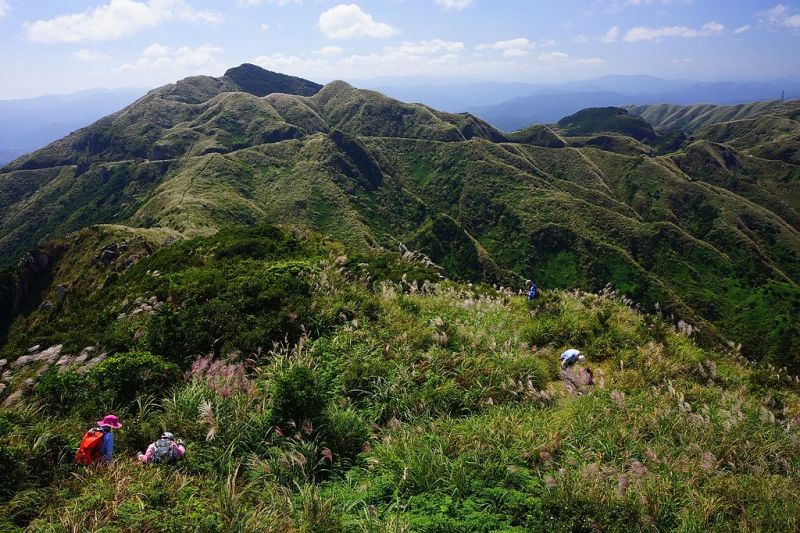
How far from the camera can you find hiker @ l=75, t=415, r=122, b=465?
197 inches

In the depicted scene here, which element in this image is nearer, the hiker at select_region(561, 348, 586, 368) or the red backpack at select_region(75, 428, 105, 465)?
the red backpack at select_region(75, 428, 105, 465)

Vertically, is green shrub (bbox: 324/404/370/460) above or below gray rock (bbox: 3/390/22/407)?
below

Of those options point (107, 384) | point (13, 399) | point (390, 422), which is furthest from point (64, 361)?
point (390, 422)

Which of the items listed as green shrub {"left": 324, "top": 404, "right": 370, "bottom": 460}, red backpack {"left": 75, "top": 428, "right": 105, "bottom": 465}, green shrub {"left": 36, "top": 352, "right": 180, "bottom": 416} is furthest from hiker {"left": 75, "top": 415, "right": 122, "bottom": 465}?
green shrub {"left": 324, "top": 404, "right": 370, "bottom": 460}

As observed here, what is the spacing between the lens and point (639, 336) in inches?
426

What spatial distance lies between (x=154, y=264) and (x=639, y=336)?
23.5m

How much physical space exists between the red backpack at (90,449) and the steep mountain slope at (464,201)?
230 ft

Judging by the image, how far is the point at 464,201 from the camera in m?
143

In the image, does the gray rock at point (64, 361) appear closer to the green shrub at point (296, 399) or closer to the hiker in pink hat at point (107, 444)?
the hiker in pink hat at point (107, 444)

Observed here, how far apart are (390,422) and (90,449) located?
3836 mm

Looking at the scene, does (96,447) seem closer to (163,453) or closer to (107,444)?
(107,444)

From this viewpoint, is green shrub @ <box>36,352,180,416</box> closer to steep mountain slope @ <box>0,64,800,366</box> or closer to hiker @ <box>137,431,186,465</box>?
hiker @ <box>137,431,186,465</box>

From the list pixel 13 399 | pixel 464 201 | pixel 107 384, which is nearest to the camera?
pixel 13 399

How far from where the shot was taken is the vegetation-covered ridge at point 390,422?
14.5ft
